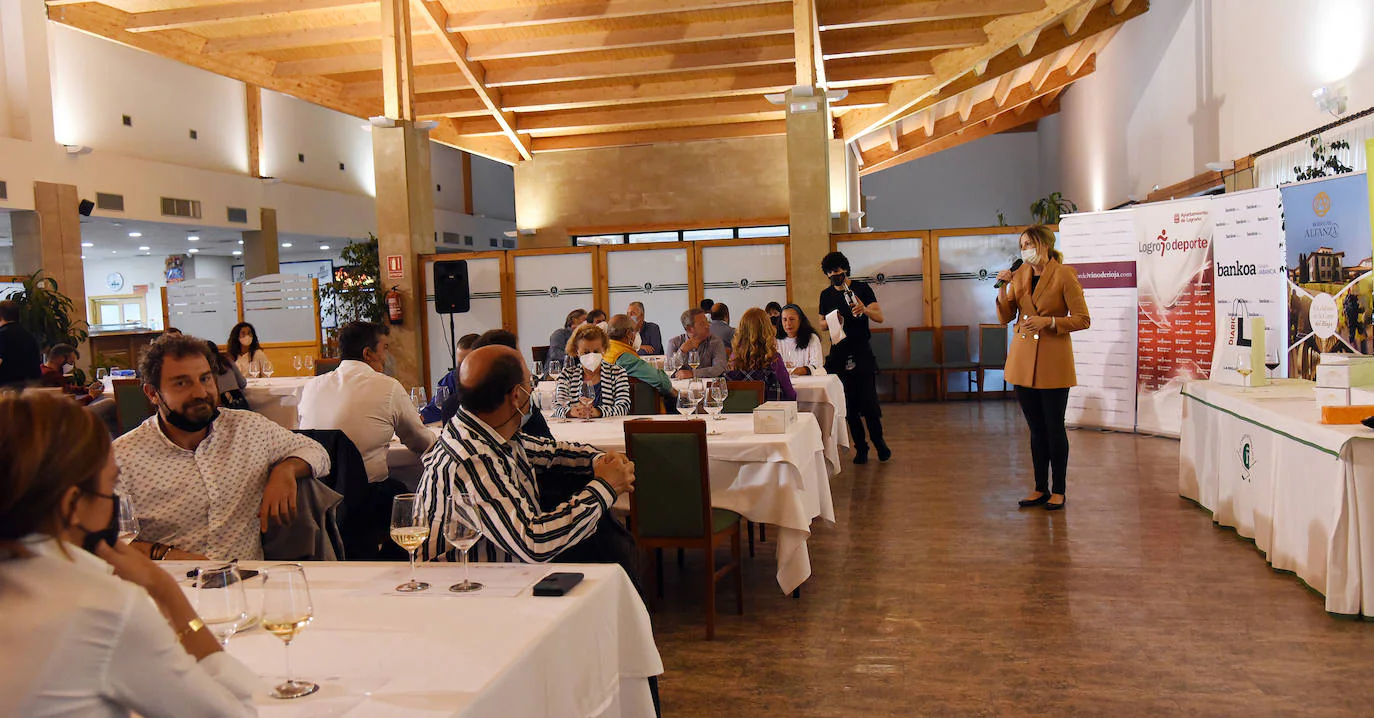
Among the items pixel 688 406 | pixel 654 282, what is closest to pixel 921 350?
pixel 654 282

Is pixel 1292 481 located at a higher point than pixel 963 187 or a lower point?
lower

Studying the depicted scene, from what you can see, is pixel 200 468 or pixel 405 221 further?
pixel 405 221

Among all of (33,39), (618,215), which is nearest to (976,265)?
(618,215)

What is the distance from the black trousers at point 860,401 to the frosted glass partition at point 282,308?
28.1ft

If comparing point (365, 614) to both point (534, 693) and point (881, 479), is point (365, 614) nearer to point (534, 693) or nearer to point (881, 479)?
point (534, 693)

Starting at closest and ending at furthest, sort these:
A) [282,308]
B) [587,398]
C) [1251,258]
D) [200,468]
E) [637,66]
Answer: [200,468]
[587,398]
[1251,258]
[282,308]
[637,66]

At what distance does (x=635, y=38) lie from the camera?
13.3 meters

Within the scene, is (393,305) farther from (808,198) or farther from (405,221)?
Answer: (808,198)

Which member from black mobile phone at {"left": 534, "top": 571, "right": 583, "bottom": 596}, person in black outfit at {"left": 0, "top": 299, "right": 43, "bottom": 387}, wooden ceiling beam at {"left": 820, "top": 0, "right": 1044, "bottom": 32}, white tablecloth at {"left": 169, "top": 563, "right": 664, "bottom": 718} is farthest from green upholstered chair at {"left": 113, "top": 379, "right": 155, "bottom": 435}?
wooden ceiling beam at {"left": 820, "top": 0, "right": 1044, "bottom": 32}

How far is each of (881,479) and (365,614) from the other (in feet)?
18.3

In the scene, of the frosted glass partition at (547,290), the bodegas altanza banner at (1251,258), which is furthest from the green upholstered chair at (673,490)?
the frosted glass partition at (547,290)

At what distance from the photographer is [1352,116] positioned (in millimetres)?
7094

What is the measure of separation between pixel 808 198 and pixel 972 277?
228cm

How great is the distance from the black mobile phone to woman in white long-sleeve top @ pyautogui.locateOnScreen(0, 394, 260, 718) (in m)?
0.88
